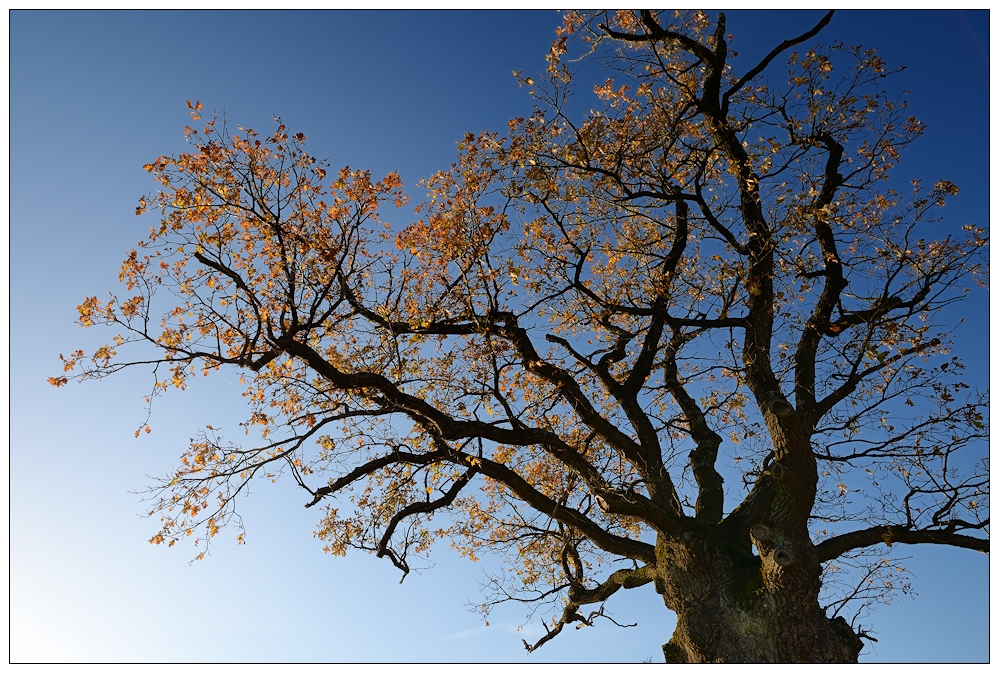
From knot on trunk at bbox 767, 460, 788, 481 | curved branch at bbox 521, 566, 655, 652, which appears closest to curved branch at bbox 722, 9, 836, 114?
knot on trunk at bbox 767, 460, 788, 481

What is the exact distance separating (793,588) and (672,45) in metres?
8.20

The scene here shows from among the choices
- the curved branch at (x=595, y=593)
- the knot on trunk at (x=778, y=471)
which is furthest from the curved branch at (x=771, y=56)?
the curved branch at (x=595, y=593)

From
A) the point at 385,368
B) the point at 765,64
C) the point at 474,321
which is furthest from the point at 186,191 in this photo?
the point at 765,64

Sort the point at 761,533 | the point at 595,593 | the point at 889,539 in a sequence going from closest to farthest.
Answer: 1. the point at 761,533
2. the point at 889,539
3. the point at 595,593

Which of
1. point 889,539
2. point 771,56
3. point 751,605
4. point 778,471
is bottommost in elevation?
point 751,605

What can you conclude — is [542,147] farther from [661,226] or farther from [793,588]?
[793,588]

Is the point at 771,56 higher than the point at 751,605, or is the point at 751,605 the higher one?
the point at 771,56

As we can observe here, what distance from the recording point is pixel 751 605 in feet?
29.1

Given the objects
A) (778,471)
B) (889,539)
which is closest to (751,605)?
(778,471)

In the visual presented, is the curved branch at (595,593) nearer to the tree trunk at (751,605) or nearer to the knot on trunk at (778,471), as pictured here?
the tree trunk at (751,605)

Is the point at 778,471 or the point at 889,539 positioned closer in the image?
the point at 778,471

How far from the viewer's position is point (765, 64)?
32.9 feet

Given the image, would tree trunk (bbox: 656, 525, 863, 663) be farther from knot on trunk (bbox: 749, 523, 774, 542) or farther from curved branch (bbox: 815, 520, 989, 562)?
curved branch (bbox: 815, 520, 989, 562)

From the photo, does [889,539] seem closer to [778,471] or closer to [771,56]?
→ [778,471]
